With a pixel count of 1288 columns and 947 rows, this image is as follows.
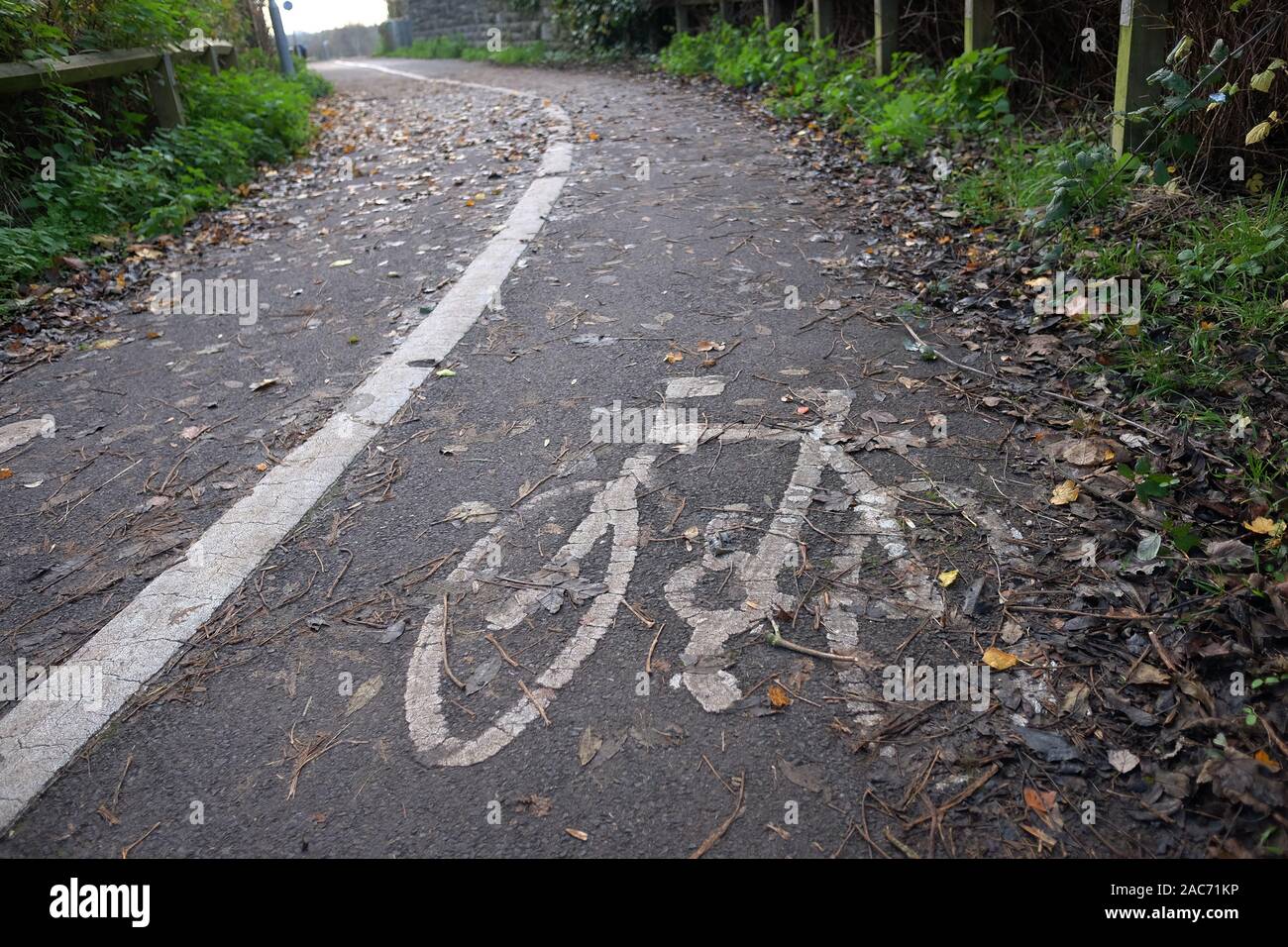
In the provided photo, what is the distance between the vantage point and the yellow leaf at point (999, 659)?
7.87 ft

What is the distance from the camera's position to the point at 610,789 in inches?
83.1

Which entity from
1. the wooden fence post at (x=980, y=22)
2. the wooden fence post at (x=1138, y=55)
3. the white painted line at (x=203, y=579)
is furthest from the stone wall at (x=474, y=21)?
the white painted line at (x=203, y=579)

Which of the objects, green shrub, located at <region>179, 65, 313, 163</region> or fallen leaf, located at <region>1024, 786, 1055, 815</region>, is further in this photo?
green shrub, located at <region>179, 65, 313, 163</region>

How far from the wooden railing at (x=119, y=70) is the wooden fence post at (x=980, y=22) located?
6.96 metres

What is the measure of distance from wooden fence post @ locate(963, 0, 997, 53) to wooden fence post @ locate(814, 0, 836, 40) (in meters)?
4.22

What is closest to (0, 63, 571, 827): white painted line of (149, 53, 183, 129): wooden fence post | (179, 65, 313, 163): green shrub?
Answer: (149, 53, 183, 129): wooden fence post

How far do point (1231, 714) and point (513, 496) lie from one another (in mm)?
2228

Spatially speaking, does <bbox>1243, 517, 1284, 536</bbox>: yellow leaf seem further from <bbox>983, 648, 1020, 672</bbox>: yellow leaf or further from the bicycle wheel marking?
the bicycle wheel marking

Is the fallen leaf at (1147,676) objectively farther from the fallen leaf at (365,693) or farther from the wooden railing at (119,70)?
the wooden railing at (119,70)

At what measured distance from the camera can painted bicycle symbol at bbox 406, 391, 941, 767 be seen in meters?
2.34

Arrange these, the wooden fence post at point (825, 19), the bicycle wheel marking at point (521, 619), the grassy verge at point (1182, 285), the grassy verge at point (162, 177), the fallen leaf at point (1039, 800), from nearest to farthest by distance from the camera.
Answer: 1. the fallen leaf at point (1039, 800)
2. the bicycle wheel marking at point (521, 619)
3. the grassy verge at point (1182, 285)
4. the grassy verge at point (162, 177)
5. the wooden fence post at point (825, 19)

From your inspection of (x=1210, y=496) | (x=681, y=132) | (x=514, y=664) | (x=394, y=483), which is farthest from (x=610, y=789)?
(x=681, y=132)
